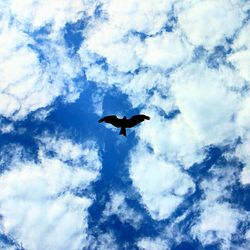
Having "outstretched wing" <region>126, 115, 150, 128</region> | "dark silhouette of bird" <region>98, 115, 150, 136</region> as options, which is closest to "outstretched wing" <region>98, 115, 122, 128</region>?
"dark silhouette of bird" <region>98, 115, 150, 136</region>

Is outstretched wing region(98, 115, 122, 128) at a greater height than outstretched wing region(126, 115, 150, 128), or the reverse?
outstretched wing region(126, 115, 150, 128)

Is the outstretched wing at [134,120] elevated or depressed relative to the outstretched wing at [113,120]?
elevated

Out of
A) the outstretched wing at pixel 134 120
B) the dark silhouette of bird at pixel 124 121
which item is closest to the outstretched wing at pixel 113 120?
the dark silhouette of bird at pixel 124 121

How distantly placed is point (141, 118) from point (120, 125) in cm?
115

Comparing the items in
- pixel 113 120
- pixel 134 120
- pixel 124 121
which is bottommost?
pixel 113 120

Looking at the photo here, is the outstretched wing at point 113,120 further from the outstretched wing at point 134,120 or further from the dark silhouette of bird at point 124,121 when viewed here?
the outstretched wing at point 134,120

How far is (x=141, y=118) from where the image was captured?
10844 cm

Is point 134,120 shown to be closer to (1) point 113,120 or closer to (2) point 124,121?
(2) point 124,121

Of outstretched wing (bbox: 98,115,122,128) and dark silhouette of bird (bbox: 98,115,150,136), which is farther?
dark silhouette of bird (bbox: 98,115,150,136)

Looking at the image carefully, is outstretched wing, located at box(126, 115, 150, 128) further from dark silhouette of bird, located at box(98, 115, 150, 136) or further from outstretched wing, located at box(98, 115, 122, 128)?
outstretched wing, located at box(98, 115, 122, 128)

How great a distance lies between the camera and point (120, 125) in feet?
357

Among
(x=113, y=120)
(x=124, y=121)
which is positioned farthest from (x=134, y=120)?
(x=113, y=120)

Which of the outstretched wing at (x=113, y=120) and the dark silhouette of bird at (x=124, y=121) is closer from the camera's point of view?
the outstretched wing at (x=113, y=120)

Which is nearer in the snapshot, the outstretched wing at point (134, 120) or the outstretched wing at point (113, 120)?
the outstretched wing at point (113, 120)
